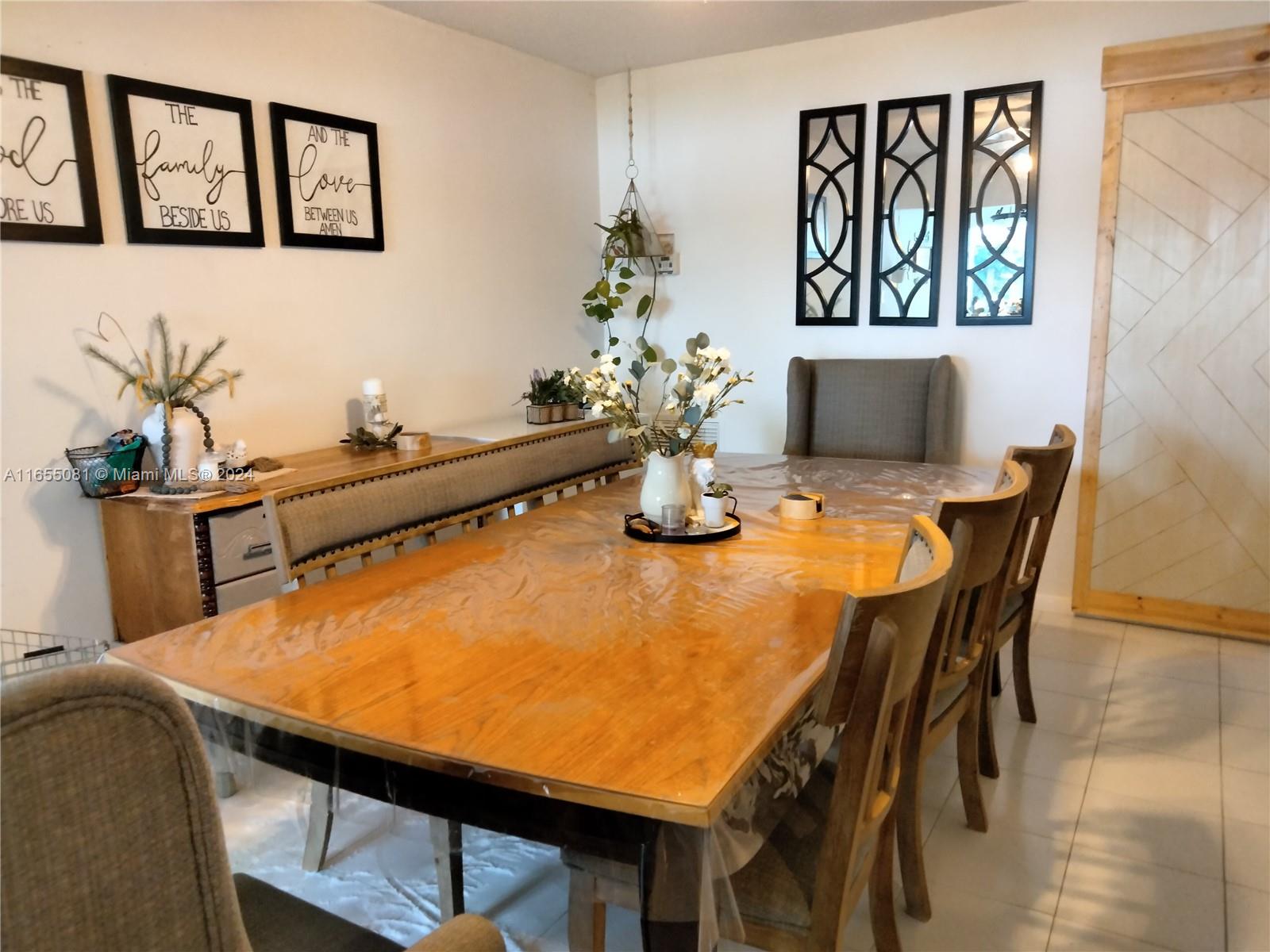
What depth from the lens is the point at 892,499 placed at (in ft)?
8.20

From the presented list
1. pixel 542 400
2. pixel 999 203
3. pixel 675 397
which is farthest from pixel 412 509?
pixel 999 203

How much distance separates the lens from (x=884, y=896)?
1665mm

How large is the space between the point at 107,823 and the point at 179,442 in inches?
84.7

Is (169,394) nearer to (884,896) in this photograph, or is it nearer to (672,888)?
(672,888)

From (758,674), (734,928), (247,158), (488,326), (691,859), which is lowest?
(734,928)

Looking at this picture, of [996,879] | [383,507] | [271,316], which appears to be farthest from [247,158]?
[996,879]

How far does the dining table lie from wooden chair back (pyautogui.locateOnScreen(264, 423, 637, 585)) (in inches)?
4.6

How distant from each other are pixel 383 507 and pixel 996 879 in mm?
1676

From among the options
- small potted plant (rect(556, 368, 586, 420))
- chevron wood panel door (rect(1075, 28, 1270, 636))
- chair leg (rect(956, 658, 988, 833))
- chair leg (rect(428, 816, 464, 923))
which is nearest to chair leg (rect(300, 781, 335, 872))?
chair leg (rect(428, 816, 464, 923))

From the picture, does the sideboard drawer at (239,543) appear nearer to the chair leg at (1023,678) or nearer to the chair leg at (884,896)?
the chair leg at (884,896)

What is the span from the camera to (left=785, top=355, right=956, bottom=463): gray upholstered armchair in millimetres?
3590

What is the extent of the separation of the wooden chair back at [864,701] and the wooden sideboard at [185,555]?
4.50ft

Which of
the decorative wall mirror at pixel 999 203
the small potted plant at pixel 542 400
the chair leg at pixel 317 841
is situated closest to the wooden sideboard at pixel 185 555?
the chair leg at pixel 317 841

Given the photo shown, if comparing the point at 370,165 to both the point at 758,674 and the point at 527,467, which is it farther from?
the point at 758,674
